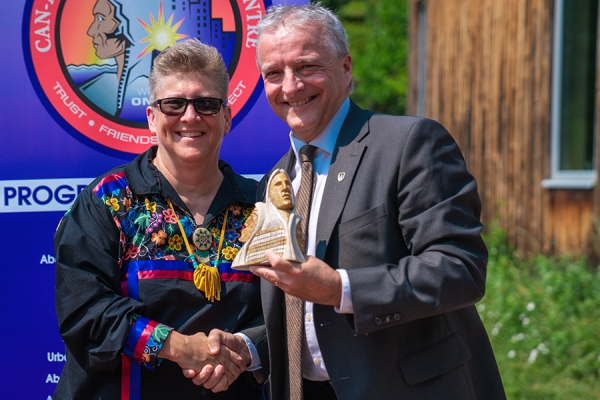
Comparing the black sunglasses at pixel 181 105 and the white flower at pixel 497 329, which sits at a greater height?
the black sunglasses at pixel 181 105

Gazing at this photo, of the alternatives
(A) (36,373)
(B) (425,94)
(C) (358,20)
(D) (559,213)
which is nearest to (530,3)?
(D) (559,213)

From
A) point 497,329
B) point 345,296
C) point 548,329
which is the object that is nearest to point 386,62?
point 497,329

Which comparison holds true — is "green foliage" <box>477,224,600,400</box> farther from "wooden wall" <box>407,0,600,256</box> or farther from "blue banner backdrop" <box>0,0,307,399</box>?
"blue banner backdrop" <box>0,0,307,399</box>

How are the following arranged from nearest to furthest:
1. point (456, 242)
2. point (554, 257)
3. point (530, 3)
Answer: point (456, 242), point (554, 257), point (530, 3)

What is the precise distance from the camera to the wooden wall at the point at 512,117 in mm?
8203

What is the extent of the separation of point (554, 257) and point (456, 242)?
5.97 metres

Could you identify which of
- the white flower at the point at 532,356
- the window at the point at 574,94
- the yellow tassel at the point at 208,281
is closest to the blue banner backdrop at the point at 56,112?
the yellow tassel at the point at 208,281

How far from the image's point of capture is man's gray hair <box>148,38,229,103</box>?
2965 millimetres

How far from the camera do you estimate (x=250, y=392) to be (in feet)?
10.1

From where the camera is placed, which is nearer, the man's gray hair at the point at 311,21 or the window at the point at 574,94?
the man's gray hair at the point at 311,21

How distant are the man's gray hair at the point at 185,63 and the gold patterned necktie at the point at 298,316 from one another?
0.60 m

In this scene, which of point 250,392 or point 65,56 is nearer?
point 250,392

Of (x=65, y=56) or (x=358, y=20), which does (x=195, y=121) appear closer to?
(x=65, y=56)

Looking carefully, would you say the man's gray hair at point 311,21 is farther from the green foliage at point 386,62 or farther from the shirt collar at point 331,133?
the green foliage at point 386,62
